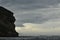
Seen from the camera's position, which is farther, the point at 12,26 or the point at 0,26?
the point at 12,26

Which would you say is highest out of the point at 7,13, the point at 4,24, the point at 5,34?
the point at 7,13

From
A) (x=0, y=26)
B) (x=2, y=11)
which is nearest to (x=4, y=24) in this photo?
(x=0, y=26)

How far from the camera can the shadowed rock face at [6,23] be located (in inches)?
4077

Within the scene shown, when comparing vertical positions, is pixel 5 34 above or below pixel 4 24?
below

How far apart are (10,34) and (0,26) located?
9.72 m

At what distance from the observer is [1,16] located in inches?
4144

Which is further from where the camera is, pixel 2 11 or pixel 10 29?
pixel 10 29

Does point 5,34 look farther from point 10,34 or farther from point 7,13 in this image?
point 7,13

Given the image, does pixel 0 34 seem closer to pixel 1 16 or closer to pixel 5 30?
pixel 5 30

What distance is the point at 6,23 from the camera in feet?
357

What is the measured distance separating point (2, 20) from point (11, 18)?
7235mm

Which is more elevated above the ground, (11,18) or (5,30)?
(11,18)

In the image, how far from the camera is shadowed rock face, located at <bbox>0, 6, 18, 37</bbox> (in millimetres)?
103562

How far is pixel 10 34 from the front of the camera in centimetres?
11119
